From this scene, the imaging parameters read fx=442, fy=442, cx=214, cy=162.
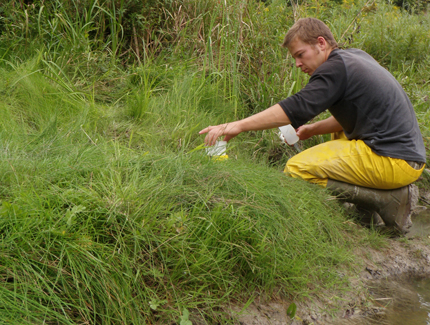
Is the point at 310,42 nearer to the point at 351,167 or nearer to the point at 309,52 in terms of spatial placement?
the point at 309,52

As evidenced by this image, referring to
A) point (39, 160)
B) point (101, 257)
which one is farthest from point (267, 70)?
point (101, 257)

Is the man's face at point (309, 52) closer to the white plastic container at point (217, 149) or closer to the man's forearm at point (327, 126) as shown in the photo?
the man's forearm at point (327, 126)

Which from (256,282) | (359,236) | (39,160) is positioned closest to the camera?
(256,282)

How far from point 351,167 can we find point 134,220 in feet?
6.65

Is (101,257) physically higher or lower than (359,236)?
higher

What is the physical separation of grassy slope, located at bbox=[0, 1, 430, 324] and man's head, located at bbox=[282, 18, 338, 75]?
98 centimetres

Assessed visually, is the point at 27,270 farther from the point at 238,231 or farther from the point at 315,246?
the point at 315,246

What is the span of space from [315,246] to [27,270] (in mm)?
1850

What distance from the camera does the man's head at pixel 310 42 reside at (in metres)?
3.58

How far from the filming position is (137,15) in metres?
5.13

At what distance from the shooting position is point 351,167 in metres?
3.64

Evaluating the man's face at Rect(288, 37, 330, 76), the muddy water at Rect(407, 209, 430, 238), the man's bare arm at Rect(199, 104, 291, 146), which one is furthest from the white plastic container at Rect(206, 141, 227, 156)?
the muddy water at Rect(407, 209, 430, 238)

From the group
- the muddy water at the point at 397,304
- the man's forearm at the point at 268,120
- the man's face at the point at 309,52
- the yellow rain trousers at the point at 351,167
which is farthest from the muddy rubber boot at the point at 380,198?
the man's face at the point at 309,52

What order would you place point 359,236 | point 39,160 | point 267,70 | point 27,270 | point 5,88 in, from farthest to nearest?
point 267,70 → point 5,88 → point 359,236 → point 39,160 → point 27,270
